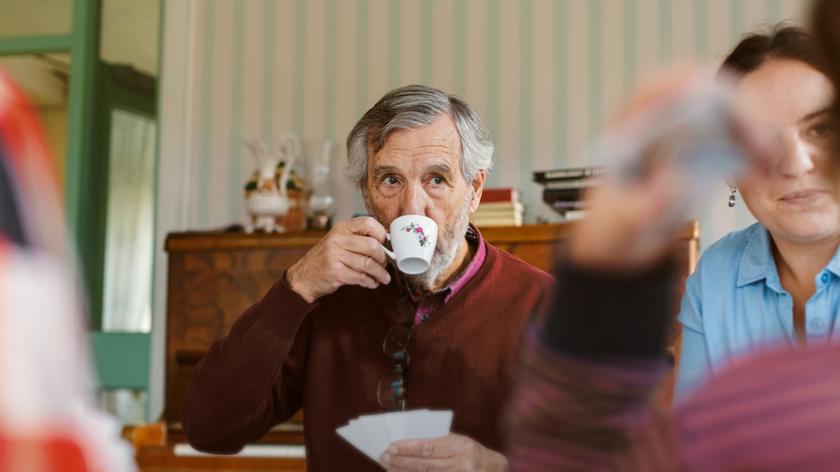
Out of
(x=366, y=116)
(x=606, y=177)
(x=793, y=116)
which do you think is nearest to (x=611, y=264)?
(x=606, y=177)

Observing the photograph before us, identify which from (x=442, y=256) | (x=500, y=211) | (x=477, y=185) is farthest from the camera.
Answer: (x=500, y=211)

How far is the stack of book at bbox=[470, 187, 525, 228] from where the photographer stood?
3.30 m

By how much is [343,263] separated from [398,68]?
7.42 feet

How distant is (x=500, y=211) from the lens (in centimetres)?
330

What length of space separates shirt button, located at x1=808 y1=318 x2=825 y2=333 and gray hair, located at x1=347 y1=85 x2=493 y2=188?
0.75m

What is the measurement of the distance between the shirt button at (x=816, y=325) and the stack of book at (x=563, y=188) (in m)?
1.78


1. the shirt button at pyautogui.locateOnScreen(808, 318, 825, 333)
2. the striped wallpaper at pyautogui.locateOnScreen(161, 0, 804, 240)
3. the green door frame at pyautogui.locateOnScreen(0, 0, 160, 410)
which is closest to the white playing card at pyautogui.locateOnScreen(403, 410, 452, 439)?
the shirt button at pyautogui.locateOnScreen(808, 318, 825, 333)

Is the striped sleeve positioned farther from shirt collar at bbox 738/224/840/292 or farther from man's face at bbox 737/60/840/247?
shirt collar at bbox 738/224/840/292

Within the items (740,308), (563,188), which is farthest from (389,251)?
(563,188)

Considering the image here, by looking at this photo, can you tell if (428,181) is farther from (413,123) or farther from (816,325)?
(816,325)

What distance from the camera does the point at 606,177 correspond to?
0.49m

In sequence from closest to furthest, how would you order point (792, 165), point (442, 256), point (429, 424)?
point (792, 165), point (429, 424), point (442, 256)

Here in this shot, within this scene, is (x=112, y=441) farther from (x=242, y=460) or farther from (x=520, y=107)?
(x=520, y=107)

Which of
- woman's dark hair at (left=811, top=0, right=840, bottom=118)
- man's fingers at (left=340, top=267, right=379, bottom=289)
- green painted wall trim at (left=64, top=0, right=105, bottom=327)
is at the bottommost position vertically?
man's fingers at (left=340, top=267, right=379, bottom=289)
